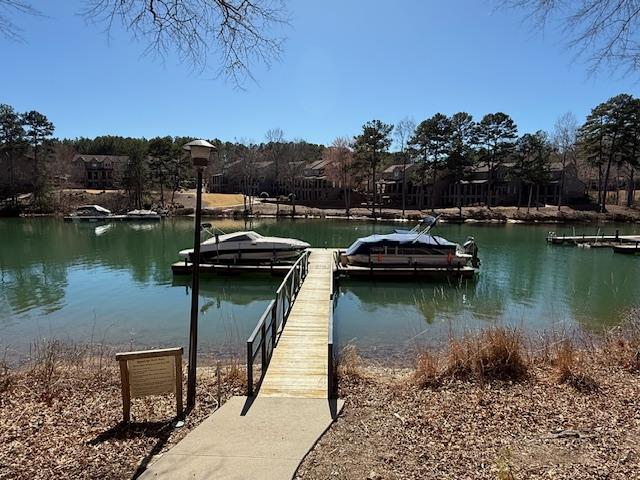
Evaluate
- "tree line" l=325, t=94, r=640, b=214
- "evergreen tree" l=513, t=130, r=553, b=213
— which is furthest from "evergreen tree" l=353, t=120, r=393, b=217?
"evergreen tree" l=513, t=130, r=553, b=213

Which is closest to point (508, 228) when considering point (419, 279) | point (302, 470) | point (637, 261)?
point (637, 261)

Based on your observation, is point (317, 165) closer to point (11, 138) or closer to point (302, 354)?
point (11, 138)

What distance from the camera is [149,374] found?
559 centimetres

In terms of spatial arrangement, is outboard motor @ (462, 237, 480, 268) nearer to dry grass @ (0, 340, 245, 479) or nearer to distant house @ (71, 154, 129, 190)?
dry grass @ (0, 340, 245, 479)

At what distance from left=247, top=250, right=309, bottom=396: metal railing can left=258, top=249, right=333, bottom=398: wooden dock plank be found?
172 millimetres

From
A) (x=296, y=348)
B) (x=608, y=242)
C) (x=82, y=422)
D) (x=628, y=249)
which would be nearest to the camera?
(x=82, y=422)

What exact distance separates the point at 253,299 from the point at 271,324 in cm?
932

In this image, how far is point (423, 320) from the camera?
1501 cm

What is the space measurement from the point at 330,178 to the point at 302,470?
71.3 m

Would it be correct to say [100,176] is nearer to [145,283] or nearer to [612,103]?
[145,283]

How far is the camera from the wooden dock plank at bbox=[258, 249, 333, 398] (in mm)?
7121

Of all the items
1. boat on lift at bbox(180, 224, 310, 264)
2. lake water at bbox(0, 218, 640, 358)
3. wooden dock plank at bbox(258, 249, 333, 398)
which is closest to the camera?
wooden dock plank at bbox(258, 249, 333, 398)

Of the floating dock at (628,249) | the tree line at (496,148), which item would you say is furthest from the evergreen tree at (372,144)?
the floating dock at (628,249)

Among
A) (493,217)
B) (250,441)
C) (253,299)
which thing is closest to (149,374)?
(250,441)
